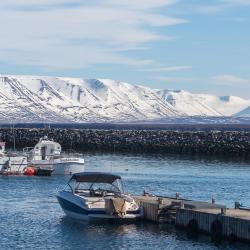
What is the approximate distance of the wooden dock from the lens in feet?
126

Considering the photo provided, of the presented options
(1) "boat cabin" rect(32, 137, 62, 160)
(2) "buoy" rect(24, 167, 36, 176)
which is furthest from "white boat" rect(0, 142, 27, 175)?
(1) "boat cabin" rect(32, 137, 62, 160)

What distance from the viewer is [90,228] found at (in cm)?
4291

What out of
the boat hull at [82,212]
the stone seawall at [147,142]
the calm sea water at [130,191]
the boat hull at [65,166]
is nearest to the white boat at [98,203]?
the boat hull at [82,212]

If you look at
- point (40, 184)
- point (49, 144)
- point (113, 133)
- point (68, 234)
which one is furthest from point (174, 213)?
point (113, 133)

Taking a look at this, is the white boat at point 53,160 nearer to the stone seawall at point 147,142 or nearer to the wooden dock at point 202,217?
the wooden dock at point 202,217

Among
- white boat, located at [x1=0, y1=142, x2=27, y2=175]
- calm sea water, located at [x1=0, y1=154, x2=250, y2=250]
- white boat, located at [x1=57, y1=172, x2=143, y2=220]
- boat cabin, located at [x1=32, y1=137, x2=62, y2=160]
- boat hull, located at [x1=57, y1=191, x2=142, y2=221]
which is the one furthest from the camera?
boat cabin, located at [x1=32, y1=137, x2=62, y2=160]

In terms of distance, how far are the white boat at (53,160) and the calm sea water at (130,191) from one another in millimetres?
3066

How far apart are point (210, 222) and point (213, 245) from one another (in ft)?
6.05

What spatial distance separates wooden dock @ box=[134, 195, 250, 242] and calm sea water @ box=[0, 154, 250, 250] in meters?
0.46

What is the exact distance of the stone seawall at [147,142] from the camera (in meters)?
113

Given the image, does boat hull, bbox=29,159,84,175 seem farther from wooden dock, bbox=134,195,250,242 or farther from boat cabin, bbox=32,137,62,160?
wooden dock, bbox=134,195,250,242

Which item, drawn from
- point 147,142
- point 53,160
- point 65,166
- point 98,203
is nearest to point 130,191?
point 65,166

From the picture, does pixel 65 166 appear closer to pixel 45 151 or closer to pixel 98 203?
pixel 45 151

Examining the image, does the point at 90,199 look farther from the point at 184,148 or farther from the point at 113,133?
the point at 113,133
